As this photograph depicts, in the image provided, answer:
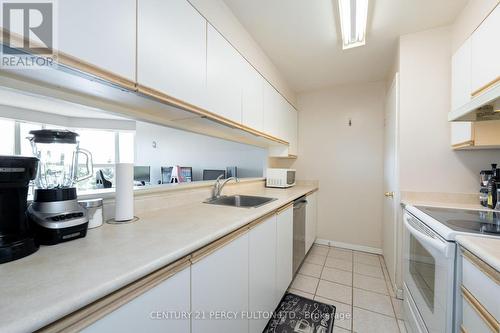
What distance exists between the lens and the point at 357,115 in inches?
114

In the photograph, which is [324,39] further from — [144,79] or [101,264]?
[101,264]

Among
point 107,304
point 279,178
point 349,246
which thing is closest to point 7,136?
point 107,304

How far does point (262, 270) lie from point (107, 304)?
0.98 m

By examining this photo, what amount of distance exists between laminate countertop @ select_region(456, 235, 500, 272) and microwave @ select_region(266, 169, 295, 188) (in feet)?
5.81

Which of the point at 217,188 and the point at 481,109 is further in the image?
the point at 217,188

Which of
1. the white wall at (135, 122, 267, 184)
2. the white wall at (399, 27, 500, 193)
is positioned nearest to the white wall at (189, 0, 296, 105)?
the white wall at (135, 122, 267, 184)

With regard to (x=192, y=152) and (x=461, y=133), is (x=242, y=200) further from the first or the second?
(x=461, y=133)

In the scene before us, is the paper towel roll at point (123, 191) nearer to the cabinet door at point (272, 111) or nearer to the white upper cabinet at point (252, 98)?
the white upper cabinet at point (252, 98)

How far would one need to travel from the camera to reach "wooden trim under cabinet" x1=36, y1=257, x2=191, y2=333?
43cm

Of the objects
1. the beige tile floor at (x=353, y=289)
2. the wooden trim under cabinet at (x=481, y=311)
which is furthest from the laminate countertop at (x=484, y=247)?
the beige tile floor at (x=353, y=289)

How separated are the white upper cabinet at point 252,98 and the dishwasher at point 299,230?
0.89 metres

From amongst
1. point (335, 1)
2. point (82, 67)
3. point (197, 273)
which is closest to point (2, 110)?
point (82, 67)

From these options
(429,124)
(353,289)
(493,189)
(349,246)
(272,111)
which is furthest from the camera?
(349,246)

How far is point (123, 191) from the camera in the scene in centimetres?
101
